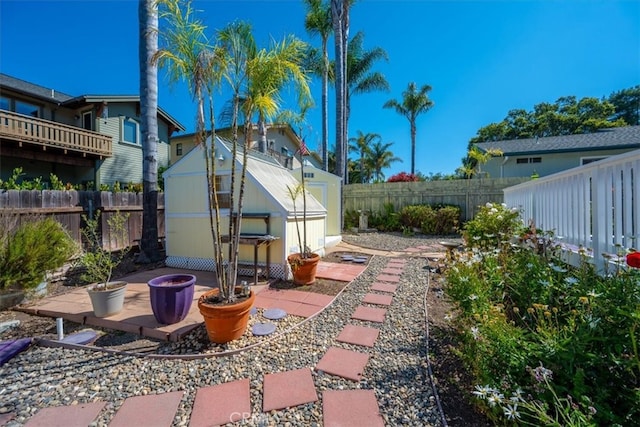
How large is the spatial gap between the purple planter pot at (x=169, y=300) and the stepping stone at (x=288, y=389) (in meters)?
1.54

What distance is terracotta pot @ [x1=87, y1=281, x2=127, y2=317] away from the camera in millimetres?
3381

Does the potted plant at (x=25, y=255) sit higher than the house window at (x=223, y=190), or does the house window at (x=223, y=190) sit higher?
the house window at (x=223, y=190)

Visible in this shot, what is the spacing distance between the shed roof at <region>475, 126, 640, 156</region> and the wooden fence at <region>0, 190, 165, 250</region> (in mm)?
17790

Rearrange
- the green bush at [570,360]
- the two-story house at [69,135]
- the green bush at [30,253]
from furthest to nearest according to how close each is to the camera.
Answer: the two-story house at [69,135], the green bush at [30,253], the green bush at [570,360]

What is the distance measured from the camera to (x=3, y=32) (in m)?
7.57

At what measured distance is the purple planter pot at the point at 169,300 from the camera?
3.09 meters

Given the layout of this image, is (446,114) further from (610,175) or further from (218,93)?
(218,93)

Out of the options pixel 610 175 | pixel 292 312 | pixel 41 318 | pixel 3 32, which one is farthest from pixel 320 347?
pixel 3 32

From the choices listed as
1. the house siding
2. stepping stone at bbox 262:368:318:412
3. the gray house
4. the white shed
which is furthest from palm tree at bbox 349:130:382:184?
stepping stone at bbox 262:368:318:412

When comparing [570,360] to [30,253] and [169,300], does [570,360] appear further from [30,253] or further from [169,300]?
[30,253]

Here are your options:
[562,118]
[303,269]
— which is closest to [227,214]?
[303,269]

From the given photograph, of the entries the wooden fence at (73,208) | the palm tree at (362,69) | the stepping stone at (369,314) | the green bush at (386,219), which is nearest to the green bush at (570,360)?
the stepping stone at (369,314)

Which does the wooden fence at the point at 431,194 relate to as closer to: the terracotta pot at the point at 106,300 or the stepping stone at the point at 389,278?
the stepping stone at the point at 389,278

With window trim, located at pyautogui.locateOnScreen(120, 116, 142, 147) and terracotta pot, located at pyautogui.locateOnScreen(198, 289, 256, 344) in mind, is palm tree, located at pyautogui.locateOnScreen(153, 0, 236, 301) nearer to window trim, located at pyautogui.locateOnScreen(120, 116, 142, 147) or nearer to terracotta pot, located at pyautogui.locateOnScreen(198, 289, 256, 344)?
terracotta pot, located at pyautogui.locateOnScreen(198, 289, 256, 344)
